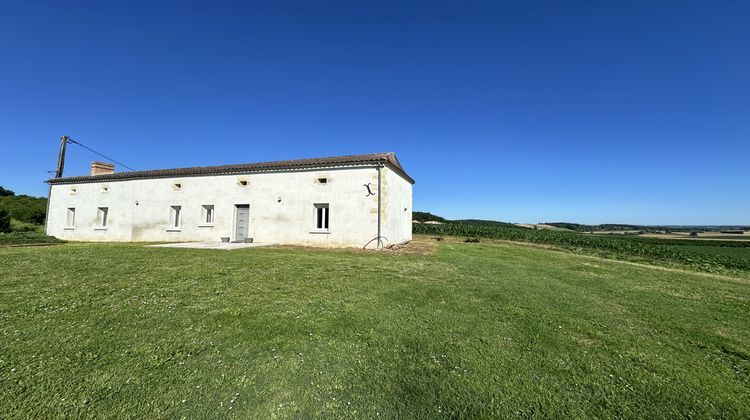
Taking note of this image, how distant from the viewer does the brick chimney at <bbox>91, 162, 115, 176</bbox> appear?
73.9 feet

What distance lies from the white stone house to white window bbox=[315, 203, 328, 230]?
53mm

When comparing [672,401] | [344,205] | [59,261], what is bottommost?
[672,401]

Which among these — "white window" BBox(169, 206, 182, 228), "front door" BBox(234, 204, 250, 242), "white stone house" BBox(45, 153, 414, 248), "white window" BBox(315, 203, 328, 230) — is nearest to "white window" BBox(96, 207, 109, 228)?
"white stone house" BBox(45, 153, 414, 248)

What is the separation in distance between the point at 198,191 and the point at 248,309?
15.6 metres

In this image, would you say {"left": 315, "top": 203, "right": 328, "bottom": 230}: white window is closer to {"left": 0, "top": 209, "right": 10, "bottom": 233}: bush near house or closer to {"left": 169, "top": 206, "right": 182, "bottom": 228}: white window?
{"left": 169, "top": 206, "right": 182, "bottom": 228}: white window

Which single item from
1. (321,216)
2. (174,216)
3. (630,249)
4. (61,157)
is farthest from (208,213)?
(630,249)

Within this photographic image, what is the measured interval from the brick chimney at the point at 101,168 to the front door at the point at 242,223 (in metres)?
13.8

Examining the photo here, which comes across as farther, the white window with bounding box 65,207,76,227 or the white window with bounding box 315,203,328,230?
the white window with bounding box 65,207,76,227

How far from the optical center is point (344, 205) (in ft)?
50.0

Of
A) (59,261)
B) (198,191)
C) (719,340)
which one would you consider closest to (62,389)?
(719,340)

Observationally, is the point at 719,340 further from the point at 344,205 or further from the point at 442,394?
the point at 344,205

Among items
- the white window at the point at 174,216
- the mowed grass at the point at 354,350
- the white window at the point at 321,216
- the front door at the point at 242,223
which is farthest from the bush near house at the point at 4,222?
the white window at the point at 321,216

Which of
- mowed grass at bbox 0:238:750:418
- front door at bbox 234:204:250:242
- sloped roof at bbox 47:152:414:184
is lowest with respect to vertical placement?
mowed grass at bbox 0:238:750:418

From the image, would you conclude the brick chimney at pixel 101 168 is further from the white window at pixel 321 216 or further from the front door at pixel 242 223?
the white window at pixel 321 216
